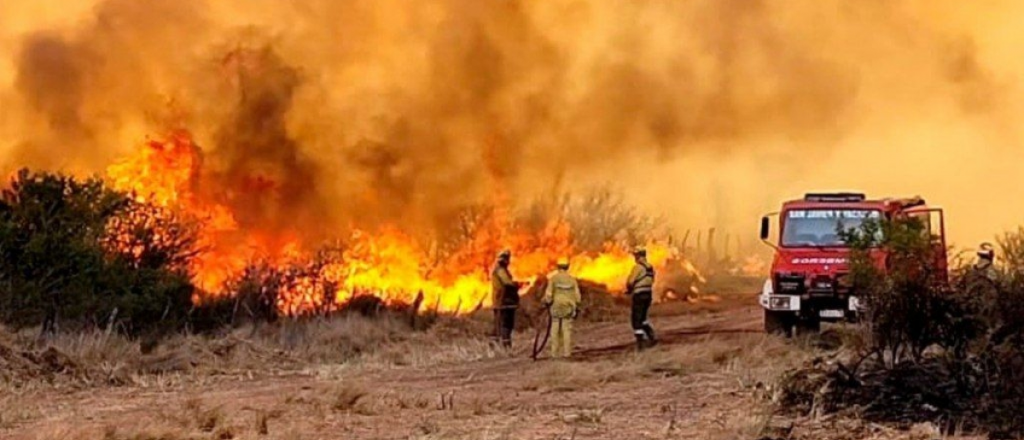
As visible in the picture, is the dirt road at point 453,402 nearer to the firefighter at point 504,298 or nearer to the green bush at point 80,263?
the firefighter at point 504,298

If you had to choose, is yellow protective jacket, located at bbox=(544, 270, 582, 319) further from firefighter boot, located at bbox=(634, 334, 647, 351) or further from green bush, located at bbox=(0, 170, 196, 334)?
green bush, located at bbox=(0, 170, 196, 334)

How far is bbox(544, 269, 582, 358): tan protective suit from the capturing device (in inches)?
675

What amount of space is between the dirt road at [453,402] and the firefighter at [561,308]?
0.33 m

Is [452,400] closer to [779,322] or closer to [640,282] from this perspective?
[640,282]

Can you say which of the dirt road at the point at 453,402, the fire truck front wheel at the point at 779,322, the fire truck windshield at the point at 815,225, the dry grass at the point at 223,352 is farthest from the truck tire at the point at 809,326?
the dry grass at the point at 223,352

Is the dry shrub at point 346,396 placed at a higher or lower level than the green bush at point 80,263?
lower

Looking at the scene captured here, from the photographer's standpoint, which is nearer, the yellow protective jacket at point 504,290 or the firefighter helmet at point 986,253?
the firefighter helmet at point 986,253

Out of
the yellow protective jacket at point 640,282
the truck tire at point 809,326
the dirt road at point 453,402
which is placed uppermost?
the yellow protective jacket at point 640,282

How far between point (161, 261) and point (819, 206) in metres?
11.1

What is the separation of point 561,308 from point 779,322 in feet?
12.9

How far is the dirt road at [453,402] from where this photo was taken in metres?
10.3

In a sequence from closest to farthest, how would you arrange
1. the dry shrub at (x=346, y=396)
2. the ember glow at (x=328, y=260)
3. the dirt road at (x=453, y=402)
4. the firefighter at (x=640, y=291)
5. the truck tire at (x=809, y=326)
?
the dirt road at (x=453, y=402) < the dry shrub at (x=346, y=396) < the firefighter at (x=640, y=291) < the truck tire at (x=809, y=326) < the ember glow at (x=328, y=260)

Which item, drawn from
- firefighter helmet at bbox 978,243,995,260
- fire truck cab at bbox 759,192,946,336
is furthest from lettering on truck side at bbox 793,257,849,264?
firefighter helmet at bbox 978,243,995,260

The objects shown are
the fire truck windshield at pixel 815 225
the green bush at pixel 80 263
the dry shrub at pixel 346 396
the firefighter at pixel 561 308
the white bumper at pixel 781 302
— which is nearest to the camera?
the dry shrub at pixel 346 396
